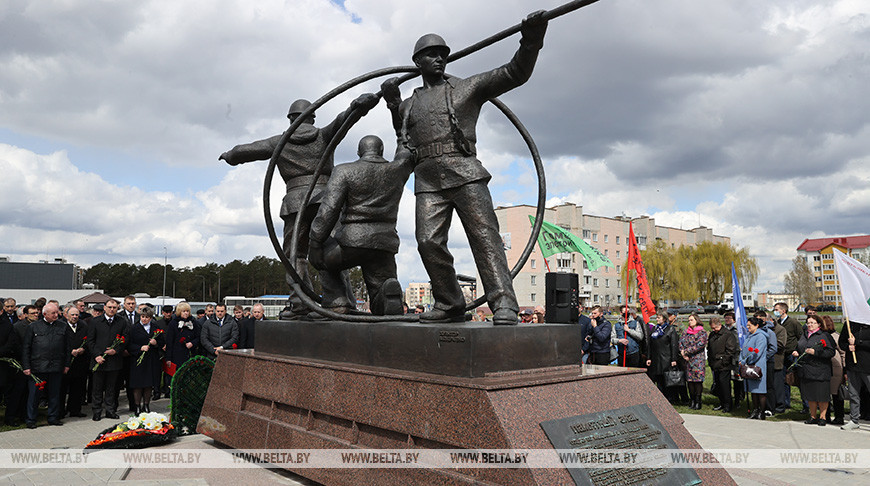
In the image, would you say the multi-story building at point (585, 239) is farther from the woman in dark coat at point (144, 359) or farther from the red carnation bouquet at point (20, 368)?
the red carnation bouquet at point (20, 368)

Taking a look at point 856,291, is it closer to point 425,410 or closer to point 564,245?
point 564,245

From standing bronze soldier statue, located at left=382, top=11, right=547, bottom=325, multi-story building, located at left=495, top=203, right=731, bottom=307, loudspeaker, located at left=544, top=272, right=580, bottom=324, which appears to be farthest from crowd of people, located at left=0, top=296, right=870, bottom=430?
multi-story building, located at left=495, top=203, right=731, bottom=307

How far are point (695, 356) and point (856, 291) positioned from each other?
2.84 m

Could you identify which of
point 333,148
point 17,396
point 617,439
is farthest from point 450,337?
point 17,396

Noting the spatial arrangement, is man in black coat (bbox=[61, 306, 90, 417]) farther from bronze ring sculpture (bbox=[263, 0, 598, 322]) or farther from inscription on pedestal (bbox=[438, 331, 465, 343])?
inscription on pedestal (bbox=[438, 331, 465, 343])

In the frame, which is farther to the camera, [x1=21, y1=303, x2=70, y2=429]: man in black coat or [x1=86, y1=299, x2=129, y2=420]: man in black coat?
[x1=86, y1=299, x2=129, y2=420]: man in black coat

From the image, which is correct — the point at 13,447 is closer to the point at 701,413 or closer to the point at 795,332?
the point at 701,413

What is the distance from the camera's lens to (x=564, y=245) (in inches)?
535

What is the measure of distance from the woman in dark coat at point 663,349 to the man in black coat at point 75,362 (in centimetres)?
998

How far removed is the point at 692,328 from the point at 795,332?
68.8 inches

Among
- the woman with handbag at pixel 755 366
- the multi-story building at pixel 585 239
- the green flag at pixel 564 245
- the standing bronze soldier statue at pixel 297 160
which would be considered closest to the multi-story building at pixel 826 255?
the multi-story building at pixel 585 239

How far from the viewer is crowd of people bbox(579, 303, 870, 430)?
8.89 metres

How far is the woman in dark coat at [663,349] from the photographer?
10.9m

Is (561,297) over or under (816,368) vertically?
over
